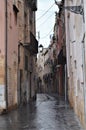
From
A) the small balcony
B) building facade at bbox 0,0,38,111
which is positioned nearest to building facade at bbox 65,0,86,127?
building facade at bbox 0,0,38,111

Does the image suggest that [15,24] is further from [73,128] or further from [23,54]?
[73,128]

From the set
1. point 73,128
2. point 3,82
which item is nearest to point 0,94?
point 3,82

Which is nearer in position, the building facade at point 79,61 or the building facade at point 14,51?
the building facade at point 79,61

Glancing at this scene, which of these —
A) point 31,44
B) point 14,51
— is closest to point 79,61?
point 14,51

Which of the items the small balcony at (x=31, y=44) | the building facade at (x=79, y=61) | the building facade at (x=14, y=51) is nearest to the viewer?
the building facade at (x=79, y=61)

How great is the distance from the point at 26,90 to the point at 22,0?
23.4 ft

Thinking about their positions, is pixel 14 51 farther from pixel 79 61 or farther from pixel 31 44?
pixel 79 61

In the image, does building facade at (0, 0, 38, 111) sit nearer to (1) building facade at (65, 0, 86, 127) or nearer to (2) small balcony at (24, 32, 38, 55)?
(2) small balcony at (24, 32, 38, 55)

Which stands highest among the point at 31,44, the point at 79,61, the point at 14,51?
the point at 31,44

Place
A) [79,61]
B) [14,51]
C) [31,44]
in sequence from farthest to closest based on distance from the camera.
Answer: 1. [31,44]
2. [14,51]
3. [79,61]

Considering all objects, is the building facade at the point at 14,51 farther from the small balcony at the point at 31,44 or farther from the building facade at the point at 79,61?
the building facade at the point at 79,61

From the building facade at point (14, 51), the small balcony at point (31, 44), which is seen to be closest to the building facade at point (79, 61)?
the building facade at point (14, 51)

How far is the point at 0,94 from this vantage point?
22047 mm

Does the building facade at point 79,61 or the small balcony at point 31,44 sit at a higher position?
the small balcony at point 31,44
